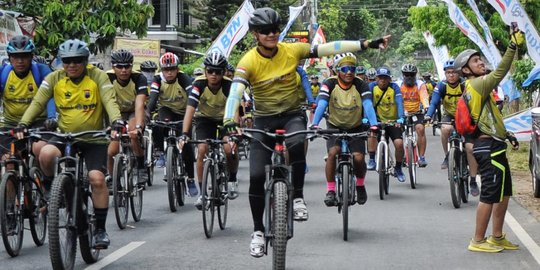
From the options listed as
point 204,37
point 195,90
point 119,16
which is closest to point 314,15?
point 204,37

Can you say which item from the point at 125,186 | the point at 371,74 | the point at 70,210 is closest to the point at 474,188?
the point at 125,186

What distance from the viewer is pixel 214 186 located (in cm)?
1060

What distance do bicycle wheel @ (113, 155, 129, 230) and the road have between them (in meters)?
0.16

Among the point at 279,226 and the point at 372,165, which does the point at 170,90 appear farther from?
the point at 279,226

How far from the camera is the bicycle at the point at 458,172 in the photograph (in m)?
12.7

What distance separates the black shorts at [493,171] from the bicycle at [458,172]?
326cm

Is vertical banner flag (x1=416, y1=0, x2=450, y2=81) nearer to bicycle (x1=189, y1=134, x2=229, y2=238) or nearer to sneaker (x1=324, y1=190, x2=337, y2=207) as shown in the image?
bicycle (x1=189, y1=134, x2=229, y2=238)

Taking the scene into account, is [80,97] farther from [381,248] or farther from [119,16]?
[119,16]

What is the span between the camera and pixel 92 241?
8633 mm

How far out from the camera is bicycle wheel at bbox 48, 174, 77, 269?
765 centimetres

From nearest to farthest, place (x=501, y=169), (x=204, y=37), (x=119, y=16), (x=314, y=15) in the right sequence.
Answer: (x=501, y=169), (x=119, y=16), (x=204, y=37), (x=314, y=15)

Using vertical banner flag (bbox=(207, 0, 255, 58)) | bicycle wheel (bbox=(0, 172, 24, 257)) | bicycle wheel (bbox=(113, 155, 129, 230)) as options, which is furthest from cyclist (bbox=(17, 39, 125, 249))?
vertical banner flag (bbox=(207, 0, 255, 58))

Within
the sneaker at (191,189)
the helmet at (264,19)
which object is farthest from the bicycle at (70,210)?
the sneaker at (191,189)

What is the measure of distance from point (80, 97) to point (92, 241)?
1264 mm
